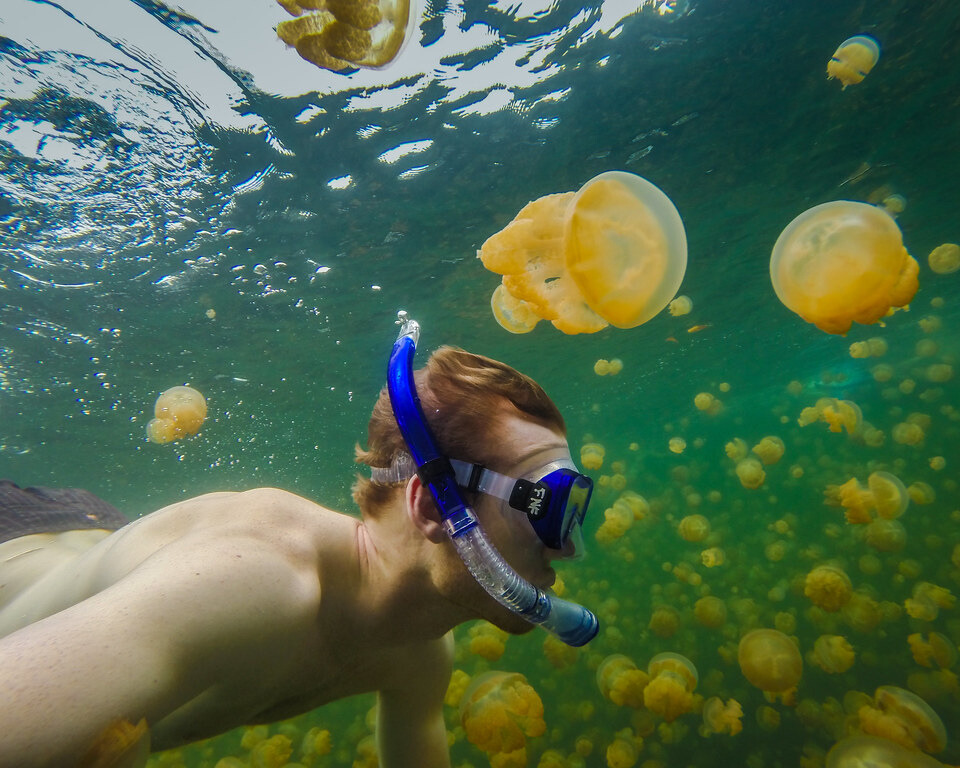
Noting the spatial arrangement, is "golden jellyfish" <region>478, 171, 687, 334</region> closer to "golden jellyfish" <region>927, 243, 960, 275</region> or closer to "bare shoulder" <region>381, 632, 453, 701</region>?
"bare shoulder" <region>381, 632, 453, 701</region>

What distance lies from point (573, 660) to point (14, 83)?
9.82 m

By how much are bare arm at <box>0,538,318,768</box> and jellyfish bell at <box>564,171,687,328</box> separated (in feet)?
7.20

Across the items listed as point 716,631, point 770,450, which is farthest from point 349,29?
point 770,450

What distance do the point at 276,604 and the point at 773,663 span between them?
17.5ft

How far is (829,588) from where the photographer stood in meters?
5.78

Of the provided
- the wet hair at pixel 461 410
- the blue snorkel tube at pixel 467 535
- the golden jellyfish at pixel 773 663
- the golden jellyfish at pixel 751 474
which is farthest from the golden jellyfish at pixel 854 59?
the blue snorkel tube at pixel 467 535

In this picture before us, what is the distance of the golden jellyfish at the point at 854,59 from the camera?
6945 millimetres

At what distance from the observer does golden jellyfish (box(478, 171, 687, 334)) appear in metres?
2.97

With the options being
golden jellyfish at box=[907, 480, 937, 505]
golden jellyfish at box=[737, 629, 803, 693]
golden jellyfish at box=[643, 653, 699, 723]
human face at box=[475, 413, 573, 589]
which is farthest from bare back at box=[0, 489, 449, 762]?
golden jellyfish at box=[907, 480, 937, 505]

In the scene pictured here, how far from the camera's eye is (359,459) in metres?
2.79

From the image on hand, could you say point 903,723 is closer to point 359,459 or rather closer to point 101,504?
point 359,459

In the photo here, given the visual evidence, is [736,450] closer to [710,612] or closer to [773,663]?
[710,612]

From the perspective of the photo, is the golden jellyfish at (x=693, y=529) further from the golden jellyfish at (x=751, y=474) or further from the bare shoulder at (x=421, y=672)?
the bare shoulder at (x=421, y=672)

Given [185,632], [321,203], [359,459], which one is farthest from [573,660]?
[321,203]
